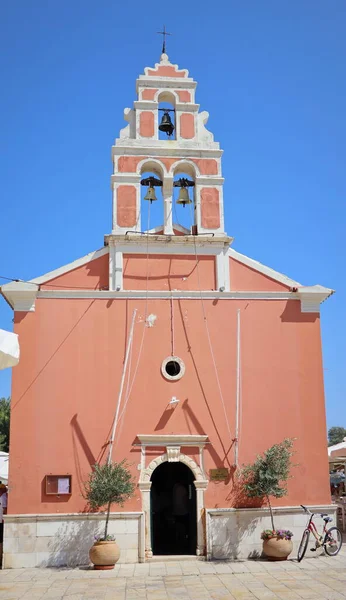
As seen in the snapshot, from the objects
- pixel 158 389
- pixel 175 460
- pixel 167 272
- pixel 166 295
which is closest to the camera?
pixel 175 460

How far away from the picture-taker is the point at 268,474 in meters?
12.9

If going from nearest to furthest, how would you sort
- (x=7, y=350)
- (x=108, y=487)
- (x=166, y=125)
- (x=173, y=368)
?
1. (x=7, y=350)
2. (x=108, y=487)
3. (x=173, y=368)
4. (x=166, y=125)

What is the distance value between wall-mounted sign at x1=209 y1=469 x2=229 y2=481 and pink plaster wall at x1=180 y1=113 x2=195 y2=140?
8.01m

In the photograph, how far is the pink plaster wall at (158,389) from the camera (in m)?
13.2

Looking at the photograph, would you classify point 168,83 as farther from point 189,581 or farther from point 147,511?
point 189,581

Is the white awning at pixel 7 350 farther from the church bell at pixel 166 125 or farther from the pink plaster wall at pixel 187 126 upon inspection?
the church bell at pixel 166 125

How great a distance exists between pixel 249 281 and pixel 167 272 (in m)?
1.99

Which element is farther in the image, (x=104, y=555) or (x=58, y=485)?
(x=58, y=485)

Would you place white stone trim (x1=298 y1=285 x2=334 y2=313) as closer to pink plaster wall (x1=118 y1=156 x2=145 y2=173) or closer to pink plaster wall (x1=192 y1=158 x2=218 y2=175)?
pink plaster wall (x1=192 y1=158 x2=218 y2=175)

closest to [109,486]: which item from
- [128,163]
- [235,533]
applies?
[235,533]

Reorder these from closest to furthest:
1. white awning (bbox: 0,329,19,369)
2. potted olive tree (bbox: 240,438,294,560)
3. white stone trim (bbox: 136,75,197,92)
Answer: white awning (bbox: 0,329,19,369)
potted olive tree (bbox: 240,438,294,560)
white stone trim (bbox: 136,75,197,92)

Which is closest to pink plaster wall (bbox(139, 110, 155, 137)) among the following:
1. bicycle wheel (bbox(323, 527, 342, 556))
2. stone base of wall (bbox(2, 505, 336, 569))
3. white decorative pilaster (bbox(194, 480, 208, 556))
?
white decorative pilaster (bbox(194, 480, 208, 556))

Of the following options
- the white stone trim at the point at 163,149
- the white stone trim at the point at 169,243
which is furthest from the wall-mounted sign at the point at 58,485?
the white stone trim at the point at 163,149

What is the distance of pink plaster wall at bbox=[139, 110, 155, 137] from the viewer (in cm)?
1523
